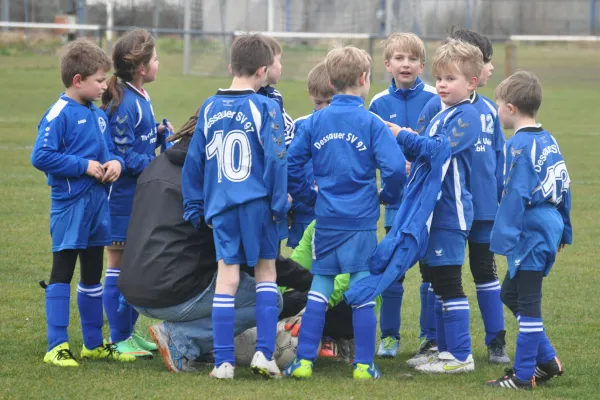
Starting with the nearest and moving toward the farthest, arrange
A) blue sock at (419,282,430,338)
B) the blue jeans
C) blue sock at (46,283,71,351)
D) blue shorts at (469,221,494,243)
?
the blue jeans < blue sock at (46,283,71,351) < blue shorts at (469,221,494,243) < blue sock at (419,282,430,338)

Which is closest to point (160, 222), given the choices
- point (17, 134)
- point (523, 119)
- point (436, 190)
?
point (436, 190)

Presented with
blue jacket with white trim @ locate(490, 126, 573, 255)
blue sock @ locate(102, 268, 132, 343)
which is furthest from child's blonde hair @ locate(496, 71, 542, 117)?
blue sock @ locate(102, 268, 132, 343)

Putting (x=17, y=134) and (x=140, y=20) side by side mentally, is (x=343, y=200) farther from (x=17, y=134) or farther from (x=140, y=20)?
(x=140, y=20)

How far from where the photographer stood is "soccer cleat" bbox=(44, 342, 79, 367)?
5266mm

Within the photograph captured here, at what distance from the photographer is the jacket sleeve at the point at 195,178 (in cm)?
507

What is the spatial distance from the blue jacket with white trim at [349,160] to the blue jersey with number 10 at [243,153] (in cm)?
23

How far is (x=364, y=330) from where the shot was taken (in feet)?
16.6

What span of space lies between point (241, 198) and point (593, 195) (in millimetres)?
8298

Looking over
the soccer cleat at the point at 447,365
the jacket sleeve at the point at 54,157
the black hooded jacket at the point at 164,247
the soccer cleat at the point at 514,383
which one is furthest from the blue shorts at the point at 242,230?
the soccer cleat at the point at 514,383

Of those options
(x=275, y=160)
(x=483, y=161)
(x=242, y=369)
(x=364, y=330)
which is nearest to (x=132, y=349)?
(x=242, y=369)

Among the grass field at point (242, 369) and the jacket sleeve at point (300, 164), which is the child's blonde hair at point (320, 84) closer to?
the jacket sleeve at point (300, 164)

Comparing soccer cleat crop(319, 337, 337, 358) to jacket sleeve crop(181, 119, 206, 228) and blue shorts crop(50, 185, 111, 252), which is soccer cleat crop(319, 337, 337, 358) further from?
blue shorts crop(50, 185, 111, 252)

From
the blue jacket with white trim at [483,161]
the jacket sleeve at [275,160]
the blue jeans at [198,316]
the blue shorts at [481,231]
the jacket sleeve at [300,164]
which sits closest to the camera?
the jacket sleeve at [275,160]

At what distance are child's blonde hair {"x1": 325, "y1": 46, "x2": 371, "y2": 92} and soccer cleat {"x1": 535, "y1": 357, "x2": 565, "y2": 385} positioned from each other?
5.87ft
